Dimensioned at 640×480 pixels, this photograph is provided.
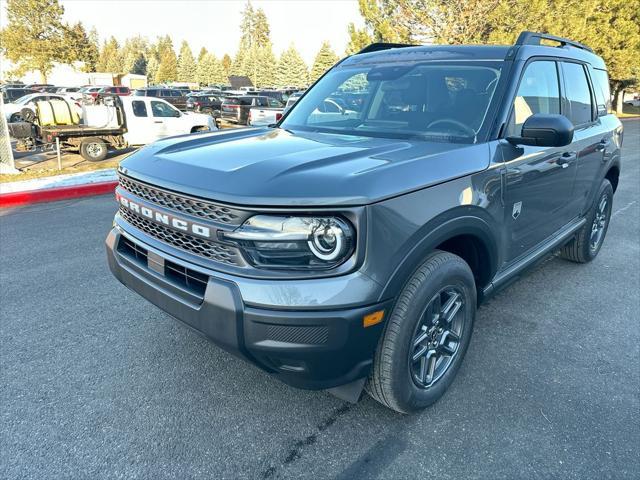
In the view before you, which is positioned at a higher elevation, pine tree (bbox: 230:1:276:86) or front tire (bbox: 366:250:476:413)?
pine tree (bbox: 230:1:276:86)

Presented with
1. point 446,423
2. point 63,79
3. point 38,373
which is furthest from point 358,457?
point 63,79

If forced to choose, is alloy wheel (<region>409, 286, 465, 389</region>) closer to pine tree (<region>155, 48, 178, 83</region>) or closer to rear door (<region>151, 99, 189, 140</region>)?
rear door (<region>151, 99, 189, 140</region>)

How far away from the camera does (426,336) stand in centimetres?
252

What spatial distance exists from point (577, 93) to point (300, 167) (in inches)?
118

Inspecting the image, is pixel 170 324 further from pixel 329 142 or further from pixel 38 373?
pixel 329 142

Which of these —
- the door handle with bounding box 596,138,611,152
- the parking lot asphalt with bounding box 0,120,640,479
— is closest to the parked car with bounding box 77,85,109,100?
the parking lot asphalt with bounding box 0,120,640,479

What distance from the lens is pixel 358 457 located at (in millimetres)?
2295

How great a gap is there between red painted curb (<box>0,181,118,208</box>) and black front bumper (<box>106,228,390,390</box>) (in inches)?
259

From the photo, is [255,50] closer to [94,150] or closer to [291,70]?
[291,70]

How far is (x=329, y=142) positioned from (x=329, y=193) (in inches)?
36.0

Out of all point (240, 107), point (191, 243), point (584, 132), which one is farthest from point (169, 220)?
point (240, 107)

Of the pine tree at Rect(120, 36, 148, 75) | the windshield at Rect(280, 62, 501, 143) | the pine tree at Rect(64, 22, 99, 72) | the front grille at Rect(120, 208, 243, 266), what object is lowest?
the front grille at Rect(120, 208, 243, 266)

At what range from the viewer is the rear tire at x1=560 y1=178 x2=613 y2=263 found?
464 centimetres

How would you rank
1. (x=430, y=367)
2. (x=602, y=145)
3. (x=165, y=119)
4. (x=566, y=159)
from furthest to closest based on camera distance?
(x=165, y=119), (x=602, y=145), (x=566, y=159), (x=430, y=367)
